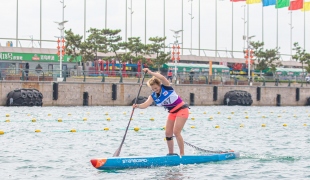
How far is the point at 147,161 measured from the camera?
599 inches

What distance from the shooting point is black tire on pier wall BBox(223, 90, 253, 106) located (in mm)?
60375

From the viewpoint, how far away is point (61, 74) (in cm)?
5419

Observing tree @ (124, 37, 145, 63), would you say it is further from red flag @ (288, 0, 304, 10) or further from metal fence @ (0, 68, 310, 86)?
red flag @ (288, 0, 304, 10)

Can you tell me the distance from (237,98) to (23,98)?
69.4 feet

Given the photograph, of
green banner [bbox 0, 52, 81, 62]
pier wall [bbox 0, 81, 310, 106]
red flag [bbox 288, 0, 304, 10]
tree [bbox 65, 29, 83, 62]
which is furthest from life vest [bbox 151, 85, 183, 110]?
red flag [bbox 288, 0, 304, 10]

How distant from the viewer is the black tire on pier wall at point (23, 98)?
4778cm

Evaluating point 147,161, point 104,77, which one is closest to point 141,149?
point 147,161

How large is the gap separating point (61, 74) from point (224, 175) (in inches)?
1614

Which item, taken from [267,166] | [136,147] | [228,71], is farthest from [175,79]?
[267,166]

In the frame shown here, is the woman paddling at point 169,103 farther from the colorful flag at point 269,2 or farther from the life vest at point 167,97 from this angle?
the colorful flag at point 269,2

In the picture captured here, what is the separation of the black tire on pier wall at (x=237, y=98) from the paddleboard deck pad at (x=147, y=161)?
44145 mm

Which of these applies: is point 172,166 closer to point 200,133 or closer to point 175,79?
point 200,133

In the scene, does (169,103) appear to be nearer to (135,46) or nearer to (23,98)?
(23,98)

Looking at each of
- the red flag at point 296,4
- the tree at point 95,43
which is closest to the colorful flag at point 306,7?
the red flag at point 296,4
